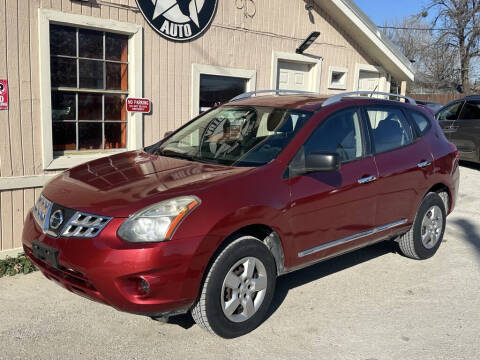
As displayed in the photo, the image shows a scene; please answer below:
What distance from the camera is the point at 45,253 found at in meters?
3.33

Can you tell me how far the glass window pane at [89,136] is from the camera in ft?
19.6

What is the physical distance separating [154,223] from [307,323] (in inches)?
64.2

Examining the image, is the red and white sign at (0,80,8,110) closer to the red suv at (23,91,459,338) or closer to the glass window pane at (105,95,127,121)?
the glass window pane at (105,95,127,121)

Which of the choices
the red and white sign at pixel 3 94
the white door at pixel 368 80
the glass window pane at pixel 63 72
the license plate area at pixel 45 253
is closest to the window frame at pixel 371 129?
the license plate area at pixel 45 253

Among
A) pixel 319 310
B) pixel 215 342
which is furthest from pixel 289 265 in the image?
pixel 215 342

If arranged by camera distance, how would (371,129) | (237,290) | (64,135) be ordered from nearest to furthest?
(237,290)
(371,129)
(64,135)

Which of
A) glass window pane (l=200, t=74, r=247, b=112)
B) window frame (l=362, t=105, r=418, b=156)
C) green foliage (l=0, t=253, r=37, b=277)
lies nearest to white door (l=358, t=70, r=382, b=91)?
glass window pane (l=200, t=74, r=247, b=112)

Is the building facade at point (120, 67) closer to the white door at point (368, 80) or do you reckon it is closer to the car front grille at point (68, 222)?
the white door at point (368, 80)

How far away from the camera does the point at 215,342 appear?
3543mm

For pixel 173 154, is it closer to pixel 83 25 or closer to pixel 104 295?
pixel 104 295

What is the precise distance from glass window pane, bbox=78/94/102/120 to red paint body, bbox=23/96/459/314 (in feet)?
5.87

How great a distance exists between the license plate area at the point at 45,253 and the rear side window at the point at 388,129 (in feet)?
9.87

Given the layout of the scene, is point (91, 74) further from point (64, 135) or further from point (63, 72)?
point (64, 135)

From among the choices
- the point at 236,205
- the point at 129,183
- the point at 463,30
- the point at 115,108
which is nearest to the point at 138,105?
the point at 115,108
